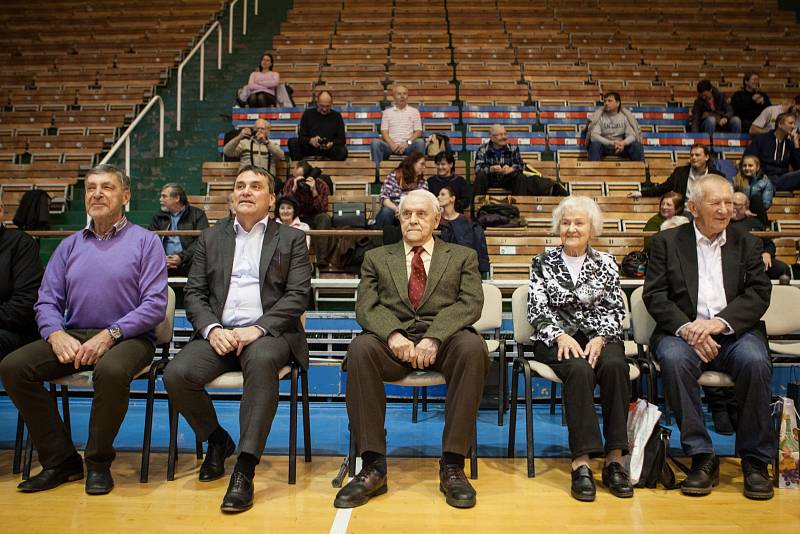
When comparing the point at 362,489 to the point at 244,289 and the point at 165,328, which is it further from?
the point at 165,328

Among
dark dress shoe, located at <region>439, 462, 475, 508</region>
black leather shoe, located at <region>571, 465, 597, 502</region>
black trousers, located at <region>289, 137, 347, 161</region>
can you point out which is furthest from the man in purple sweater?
black trousers, located at <region>289, 137, 347, 161</region>

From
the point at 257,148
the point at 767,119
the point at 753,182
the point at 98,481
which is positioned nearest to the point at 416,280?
the point at 98,481

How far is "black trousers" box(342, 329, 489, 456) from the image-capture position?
2715 millimetres

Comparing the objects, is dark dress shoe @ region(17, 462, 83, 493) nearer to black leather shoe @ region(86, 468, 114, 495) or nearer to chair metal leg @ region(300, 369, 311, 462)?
black leather shoe @ region(86, 468, 114, 495)

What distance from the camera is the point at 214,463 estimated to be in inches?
115

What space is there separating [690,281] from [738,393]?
548 millimetres

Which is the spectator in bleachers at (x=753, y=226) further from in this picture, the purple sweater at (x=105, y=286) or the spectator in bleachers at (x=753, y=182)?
the purple sweater at (x=105, y=286)

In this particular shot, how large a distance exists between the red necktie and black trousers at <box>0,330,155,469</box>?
1.22 metres

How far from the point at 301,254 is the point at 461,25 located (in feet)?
29.9

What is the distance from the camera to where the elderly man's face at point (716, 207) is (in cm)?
310

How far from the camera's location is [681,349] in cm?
293

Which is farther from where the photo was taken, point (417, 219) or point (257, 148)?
point (257, 148)

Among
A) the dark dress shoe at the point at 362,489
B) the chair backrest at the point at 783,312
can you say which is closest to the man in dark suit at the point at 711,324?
the chair backrest at the point at 783,312

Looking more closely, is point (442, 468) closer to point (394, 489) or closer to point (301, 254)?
point (394, 489)
